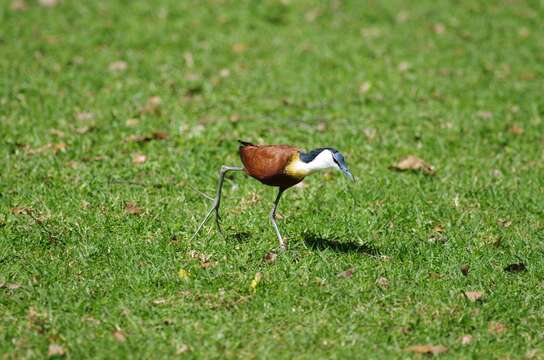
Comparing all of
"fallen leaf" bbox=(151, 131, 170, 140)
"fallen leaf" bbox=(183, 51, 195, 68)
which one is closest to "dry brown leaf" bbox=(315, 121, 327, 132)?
"fallen leaf" bbox=(151, 131, 170, 140)

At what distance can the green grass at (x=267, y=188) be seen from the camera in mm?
4262

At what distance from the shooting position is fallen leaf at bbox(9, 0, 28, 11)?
10.3 metres

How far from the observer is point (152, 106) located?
7809 mm

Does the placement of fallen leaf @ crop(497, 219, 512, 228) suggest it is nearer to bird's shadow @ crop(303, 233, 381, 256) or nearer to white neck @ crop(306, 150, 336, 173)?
bird's shadow @ crop(303, 233, 381, 256)

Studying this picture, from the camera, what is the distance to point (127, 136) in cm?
707

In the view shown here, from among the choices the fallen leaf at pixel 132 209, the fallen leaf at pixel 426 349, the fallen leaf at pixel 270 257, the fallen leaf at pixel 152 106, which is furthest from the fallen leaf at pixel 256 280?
the fallen leaf at pixel 152 106

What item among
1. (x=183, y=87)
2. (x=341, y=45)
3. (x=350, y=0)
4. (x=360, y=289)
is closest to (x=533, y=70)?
(x=341, y=45)

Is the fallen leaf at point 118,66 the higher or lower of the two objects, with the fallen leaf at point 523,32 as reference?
lower

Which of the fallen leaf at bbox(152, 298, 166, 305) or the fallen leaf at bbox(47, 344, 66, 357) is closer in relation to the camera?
the fallen leaf at bbox(47, 344, 66, 357)

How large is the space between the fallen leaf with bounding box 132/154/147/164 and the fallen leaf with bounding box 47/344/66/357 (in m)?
2.79

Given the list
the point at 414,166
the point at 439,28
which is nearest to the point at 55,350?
the point at 414,166

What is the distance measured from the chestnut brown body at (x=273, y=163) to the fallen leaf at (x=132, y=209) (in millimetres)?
1148

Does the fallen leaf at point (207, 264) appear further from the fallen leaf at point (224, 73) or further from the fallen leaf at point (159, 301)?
the fallen leaf at point (224, 73)

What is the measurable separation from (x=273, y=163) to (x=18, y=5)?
7016 millimetres
